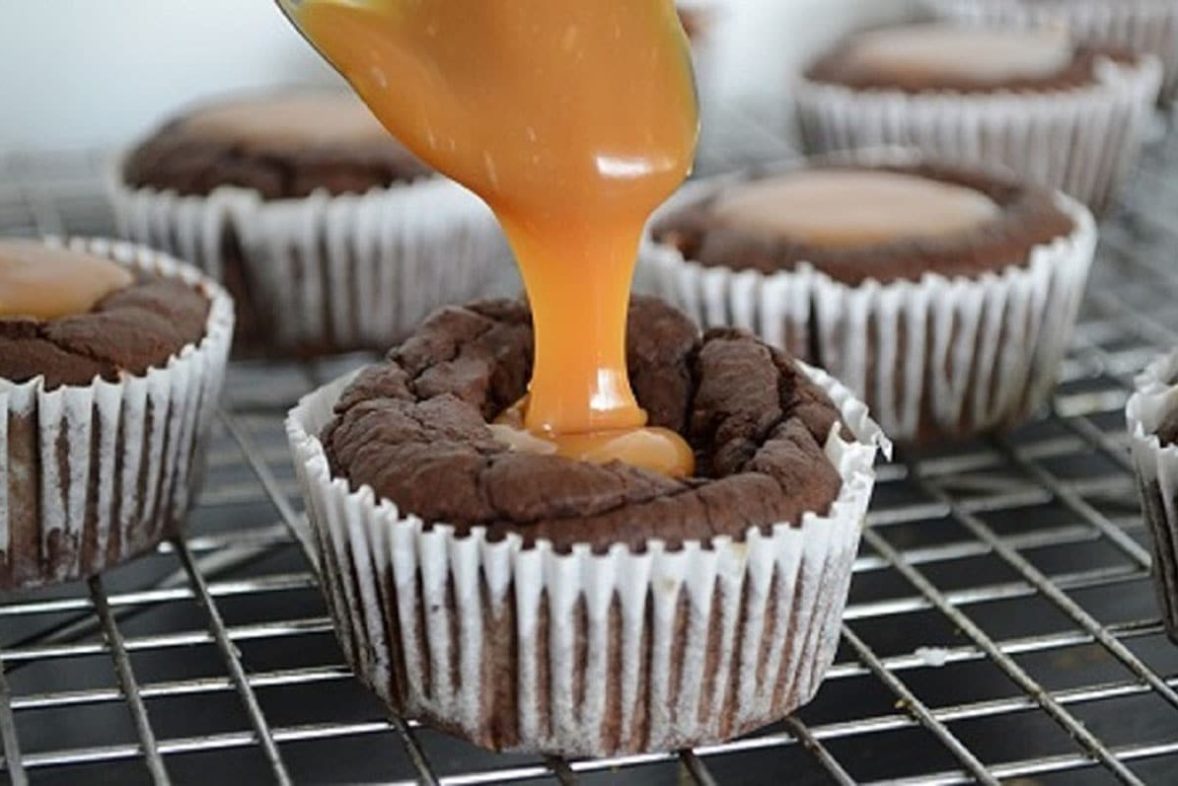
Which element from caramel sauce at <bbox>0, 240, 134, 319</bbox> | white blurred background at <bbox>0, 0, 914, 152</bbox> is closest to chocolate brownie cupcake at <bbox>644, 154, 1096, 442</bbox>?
caramel sauce at <bbox>0, 240, 134, 319</bbox>

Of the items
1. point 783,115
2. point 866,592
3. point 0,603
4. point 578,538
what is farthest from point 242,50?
point 578,538

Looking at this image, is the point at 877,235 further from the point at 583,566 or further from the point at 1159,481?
the point at 583,566

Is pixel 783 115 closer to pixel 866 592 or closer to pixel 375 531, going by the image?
pixel 866 592

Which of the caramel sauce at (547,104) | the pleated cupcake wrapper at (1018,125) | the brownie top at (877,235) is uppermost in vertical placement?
the caramel sauce at (547,104)

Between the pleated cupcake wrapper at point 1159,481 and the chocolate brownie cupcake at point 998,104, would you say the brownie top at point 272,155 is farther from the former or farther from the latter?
the pleated cupcake wrapper at point 1159,481

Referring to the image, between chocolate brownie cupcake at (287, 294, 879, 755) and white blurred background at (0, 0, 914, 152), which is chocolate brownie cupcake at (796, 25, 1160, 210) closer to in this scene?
white blurred background at (0, 0, 914, 152)

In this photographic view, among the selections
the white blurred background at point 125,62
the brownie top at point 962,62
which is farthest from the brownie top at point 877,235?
the white blurred background at point 125,62

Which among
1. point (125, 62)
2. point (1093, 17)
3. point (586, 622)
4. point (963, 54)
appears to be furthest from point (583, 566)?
point (1093, 17)
